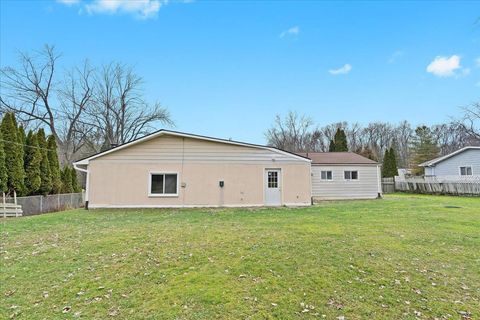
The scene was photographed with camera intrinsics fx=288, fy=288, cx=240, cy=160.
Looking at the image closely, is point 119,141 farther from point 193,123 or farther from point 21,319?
point 21,319

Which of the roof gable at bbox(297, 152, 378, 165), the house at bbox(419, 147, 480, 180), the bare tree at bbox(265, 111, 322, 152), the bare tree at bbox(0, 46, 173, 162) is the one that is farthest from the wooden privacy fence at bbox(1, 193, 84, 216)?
the bare tree at bbox(265, 111, 322, 152)

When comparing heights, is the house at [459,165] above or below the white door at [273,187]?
above

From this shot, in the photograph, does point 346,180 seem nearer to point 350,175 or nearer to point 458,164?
point 350,175

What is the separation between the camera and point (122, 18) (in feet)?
51.9

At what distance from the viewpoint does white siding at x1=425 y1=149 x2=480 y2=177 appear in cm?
2330

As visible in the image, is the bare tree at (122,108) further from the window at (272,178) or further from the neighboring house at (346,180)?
the window at (272,178)

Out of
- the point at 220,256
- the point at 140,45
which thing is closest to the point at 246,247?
the point at 220,256

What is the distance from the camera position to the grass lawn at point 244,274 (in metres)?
3.42

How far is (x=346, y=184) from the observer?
1980 centimetres

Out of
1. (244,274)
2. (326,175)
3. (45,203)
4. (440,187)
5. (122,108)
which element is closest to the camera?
(244,274)

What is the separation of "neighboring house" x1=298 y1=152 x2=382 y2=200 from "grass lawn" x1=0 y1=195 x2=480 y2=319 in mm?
12228

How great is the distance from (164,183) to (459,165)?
24640 mm

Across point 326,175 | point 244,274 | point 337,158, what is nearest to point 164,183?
point 244,274

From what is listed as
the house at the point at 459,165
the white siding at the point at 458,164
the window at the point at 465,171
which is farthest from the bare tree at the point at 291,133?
the window at the point at 465,171
